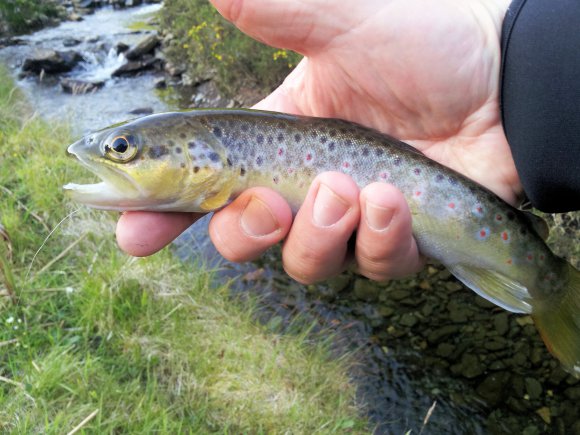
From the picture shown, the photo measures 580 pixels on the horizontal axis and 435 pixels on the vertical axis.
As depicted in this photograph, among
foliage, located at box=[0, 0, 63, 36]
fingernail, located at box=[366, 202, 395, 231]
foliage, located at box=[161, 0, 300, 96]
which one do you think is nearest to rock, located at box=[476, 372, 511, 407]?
fingernail, located at box=[366, 202, 395, 231]

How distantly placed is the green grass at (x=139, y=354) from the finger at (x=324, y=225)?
1.59 meters

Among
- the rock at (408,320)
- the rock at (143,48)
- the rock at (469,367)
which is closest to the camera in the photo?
the rock at (469,367)

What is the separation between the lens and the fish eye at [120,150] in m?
2.11

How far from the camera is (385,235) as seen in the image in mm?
2143

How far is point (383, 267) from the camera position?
7.71ft

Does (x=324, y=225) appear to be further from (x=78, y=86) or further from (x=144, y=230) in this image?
(x=78, y=86)

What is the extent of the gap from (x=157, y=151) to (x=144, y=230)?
1.22 feet

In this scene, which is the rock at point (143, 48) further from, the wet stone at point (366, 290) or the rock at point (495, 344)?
the rock at point (495, 344)

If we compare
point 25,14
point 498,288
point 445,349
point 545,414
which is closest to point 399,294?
point 445,349

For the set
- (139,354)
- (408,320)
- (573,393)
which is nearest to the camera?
A: (139,354)

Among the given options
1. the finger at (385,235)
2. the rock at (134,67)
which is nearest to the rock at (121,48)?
the rock at (134,67)

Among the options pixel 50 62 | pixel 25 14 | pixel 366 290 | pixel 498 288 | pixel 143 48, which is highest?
pixel 498 288

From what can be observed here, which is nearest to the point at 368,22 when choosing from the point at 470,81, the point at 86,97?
the point at 470,81

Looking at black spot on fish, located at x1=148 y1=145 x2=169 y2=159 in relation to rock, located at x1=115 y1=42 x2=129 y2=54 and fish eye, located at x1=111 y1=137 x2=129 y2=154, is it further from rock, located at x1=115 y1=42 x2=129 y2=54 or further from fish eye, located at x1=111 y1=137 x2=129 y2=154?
rock, located at x1=115 y1=42 x2=129 y2=54
